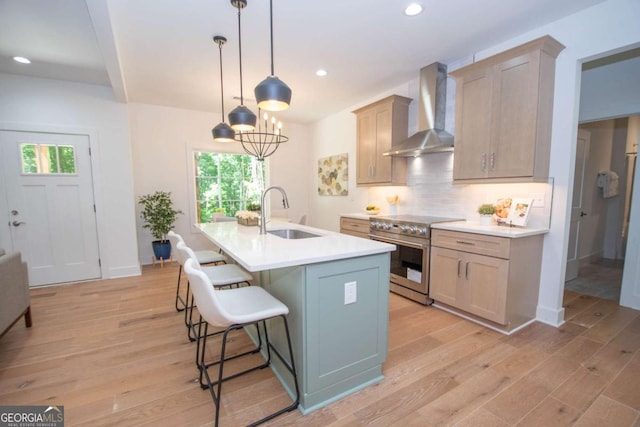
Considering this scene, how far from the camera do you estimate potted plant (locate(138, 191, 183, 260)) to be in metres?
4.47

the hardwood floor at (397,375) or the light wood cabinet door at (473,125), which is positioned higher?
the light wood cabinet door at (473,125)

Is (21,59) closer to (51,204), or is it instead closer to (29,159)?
(29,159)

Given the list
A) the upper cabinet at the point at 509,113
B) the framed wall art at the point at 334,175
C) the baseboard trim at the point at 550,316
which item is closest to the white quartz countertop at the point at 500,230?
the upper cabinet at the point at 509,113

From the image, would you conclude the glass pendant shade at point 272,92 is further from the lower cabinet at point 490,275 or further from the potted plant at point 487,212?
the potted plant at point 487,212

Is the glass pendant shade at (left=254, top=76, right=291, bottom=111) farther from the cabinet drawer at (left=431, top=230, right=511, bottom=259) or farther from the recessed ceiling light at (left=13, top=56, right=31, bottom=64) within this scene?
the recessed ceiling light at (left=13, top=56, right=31, bottom=64)

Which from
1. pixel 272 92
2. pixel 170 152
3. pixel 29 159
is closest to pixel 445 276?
pixel 272 92

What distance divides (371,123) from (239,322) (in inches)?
137

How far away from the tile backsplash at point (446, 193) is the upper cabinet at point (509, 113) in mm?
273

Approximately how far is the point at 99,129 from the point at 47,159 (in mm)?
732

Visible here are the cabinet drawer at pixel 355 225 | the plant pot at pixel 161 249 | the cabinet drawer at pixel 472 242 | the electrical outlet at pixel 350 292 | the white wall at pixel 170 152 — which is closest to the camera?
the electrical outlet at pixel 350 292

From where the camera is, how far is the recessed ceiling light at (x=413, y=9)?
2.22 metres

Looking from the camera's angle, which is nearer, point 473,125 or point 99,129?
point 473,125

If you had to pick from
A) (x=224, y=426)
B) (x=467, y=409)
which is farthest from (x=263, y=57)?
(x=467, y=409)

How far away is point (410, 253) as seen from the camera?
10.5 feet
